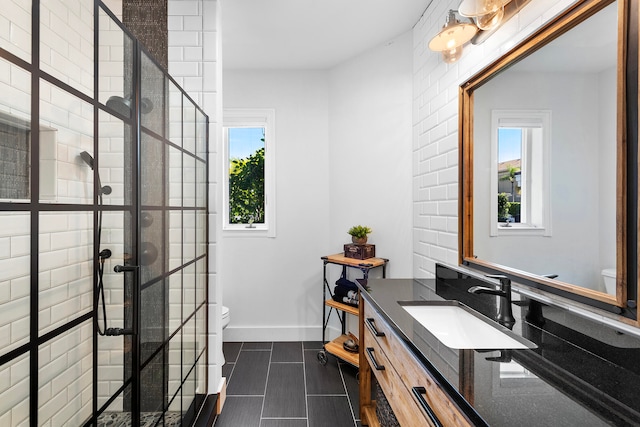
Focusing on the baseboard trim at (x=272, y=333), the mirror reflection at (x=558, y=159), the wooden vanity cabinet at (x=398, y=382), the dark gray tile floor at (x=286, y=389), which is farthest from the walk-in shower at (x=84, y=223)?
the baseboard trim at (x=272, y=333)

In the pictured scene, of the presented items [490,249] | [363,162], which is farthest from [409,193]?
[490,249]

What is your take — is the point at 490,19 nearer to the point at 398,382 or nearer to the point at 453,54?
the point at 453,54

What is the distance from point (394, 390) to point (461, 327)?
15.6 inches

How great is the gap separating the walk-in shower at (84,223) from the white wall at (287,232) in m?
1.62

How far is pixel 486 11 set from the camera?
4.09 feet

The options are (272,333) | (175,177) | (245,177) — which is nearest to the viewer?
(175,177)

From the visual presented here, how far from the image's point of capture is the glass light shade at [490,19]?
1.27 m

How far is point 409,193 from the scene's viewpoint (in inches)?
95.0

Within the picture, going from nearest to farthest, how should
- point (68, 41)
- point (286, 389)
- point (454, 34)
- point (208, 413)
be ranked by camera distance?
point (68, 41) → point (454, 34) → point (208, 413) → point (286, 389)

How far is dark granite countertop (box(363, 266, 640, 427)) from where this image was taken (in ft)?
2.01

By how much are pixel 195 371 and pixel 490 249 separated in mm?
1682

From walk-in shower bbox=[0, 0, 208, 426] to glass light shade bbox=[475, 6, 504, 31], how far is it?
138 cm

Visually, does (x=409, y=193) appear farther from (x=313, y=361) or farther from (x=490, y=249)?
(x=313, y=361)

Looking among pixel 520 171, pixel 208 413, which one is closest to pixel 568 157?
pixel 520 171
